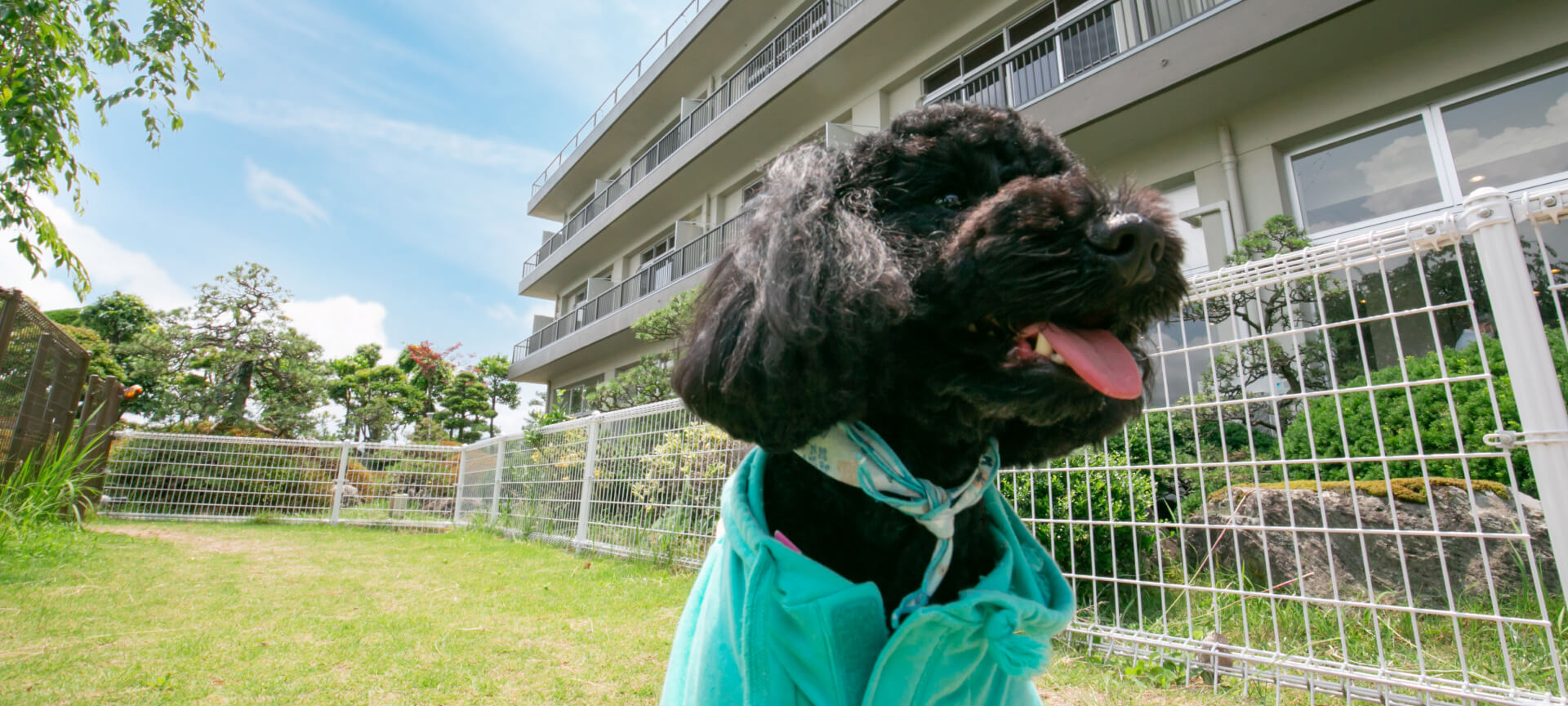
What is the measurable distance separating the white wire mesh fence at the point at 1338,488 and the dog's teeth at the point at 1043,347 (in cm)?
92

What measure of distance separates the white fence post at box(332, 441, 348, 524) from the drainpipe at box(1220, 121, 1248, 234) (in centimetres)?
961

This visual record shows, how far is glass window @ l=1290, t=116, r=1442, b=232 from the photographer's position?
15.6ft

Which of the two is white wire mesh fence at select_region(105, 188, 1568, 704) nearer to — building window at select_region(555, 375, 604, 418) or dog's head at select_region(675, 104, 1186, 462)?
dog's head at select_region(675, 104, 1186, 462)

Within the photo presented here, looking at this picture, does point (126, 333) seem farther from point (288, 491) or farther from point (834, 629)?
point (834, 629)

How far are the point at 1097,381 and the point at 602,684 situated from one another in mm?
1965

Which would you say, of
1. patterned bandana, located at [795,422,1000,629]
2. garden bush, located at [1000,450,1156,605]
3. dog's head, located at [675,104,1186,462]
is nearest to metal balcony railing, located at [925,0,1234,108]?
garden bush, located at [1000,450,1156,605]

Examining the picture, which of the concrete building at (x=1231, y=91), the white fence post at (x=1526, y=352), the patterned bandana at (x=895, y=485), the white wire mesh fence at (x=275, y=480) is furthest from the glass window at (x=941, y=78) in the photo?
the patterned bandana at (x=895, y=485)

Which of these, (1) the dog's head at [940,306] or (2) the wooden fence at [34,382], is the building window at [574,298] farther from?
(1) the dog's head at [940,306]

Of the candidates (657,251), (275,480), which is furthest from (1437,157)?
(657,251)

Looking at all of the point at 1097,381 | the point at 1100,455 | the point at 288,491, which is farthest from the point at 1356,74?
the point at 288,491

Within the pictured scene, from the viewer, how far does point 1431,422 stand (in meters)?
2.70

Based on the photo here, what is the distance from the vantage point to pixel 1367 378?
194cm

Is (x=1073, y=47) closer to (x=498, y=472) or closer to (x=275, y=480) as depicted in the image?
(x=498, y=472)

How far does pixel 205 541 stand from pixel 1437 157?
32.6ft
